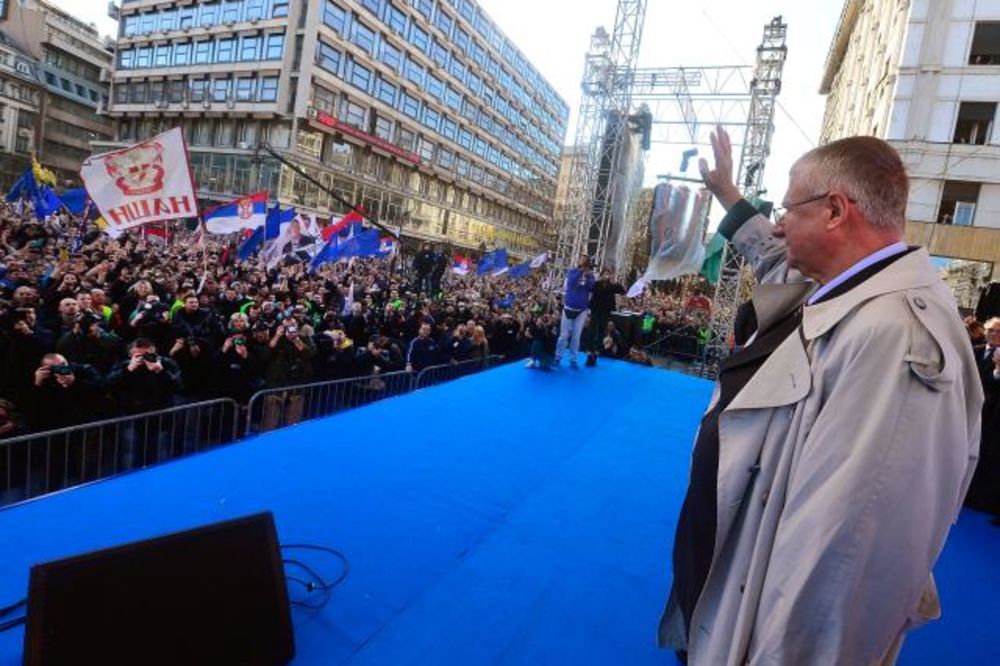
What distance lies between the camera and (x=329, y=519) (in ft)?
11.4

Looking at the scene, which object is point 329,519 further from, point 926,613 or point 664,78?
point 664,78

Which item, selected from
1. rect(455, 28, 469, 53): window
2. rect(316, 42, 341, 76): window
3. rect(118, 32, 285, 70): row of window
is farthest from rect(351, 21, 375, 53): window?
rect(455, 28, 469, 53): window

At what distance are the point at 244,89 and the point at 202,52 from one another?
683 cm

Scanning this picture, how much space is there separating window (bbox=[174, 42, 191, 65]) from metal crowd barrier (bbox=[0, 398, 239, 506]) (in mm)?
48632

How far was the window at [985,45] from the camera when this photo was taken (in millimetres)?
19391

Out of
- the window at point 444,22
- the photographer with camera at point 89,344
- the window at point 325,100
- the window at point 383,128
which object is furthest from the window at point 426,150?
the photographer with camera at point 89,344

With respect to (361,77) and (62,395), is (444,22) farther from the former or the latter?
(62,395)

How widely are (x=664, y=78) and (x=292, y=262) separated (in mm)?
15601

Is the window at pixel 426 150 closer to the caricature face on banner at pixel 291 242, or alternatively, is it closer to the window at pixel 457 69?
the window at pixel 457 69

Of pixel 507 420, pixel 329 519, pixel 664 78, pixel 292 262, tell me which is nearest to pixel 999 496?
pixel 507 420

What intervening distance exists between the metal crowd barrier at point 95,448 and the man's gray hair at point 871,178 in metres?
4.89

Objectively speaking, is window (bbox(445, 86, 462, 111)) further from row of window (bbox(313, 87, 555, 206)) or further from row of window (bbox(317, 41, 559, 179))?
row of window (bbox(313, 87, 555, 206))

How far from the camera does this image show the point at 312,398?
25.7 ft

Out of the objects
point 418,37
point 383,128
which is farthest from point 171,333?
point 418,37
